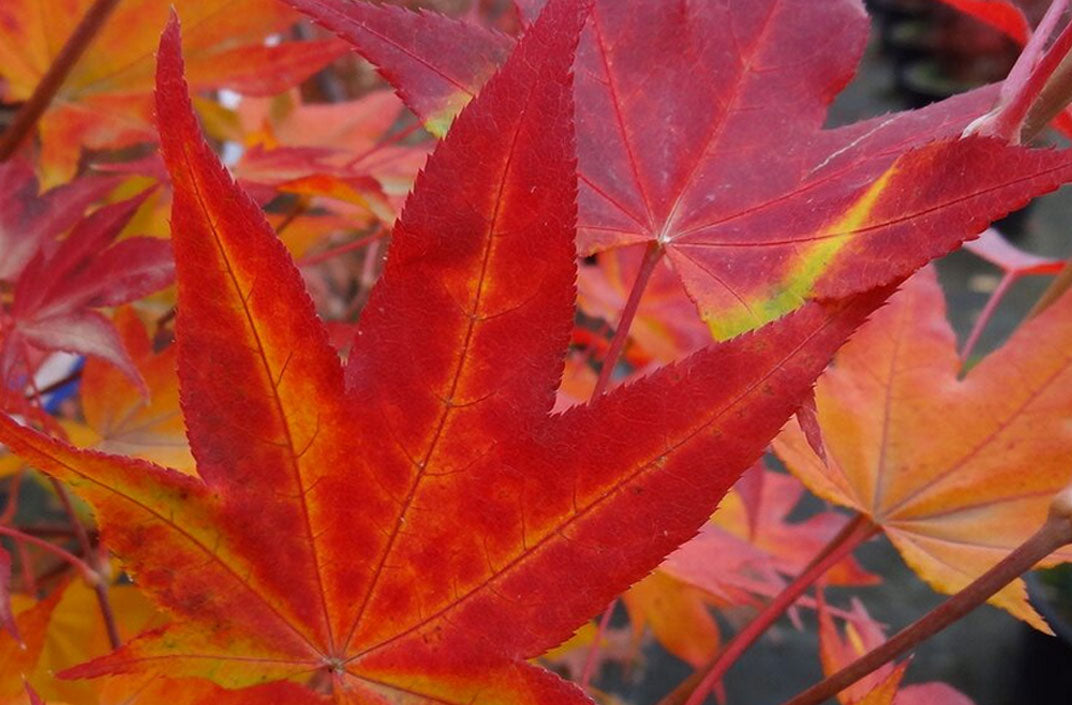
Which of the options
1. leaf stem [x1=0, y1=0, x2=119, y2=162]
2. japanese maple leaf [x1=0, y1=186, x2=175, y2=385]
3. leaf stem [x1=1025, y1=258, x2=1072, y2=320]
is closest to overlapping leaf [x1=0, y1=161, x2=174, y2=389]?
japanese maple leaf [x1=0, y1=186, x2=175, y2=385]

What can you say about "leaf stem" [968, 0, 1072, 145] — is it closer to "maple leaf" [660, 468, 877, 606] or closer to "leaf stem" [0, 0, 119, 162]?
"maple leaf" [660, 468, 877, 606]

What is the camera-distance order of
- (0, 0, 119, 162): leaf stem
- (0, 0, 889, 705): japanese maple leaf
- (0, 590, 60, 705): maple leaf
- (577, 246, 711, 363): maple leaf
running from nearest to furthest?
(0, 0, 889, 705): japanese maple leaf, (0, 590, 60, 705): maple leaf, (0, 0, 119, 162): leaf stem, (577, 246, 711, 363): maple leaf

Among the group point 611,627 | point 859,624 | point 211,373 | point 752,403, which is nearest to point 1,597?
point 211,373

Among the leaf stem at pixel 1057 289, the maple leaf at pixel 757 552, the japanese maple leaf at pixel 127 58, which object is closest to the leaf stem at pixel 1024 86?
the leaf stem at pixel 1057 289

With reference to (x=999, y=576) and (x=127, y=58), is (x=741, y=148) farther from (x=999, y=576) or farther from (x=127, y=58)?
(x=127, y=58)

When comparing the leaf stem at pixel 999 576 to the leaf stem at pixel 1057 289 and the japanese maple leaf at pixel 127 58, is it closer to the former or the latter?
the leaf stem at pixel 1057 289

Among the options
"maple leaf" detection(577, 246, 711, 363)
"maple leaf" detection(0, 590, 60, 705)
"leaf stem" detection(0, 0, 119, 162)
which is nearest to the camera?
"maple leaf" detection(0, 590, 60, 705)

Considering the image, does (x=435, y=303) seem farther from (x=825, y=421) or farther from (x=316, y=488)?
(x=825, y=421)
